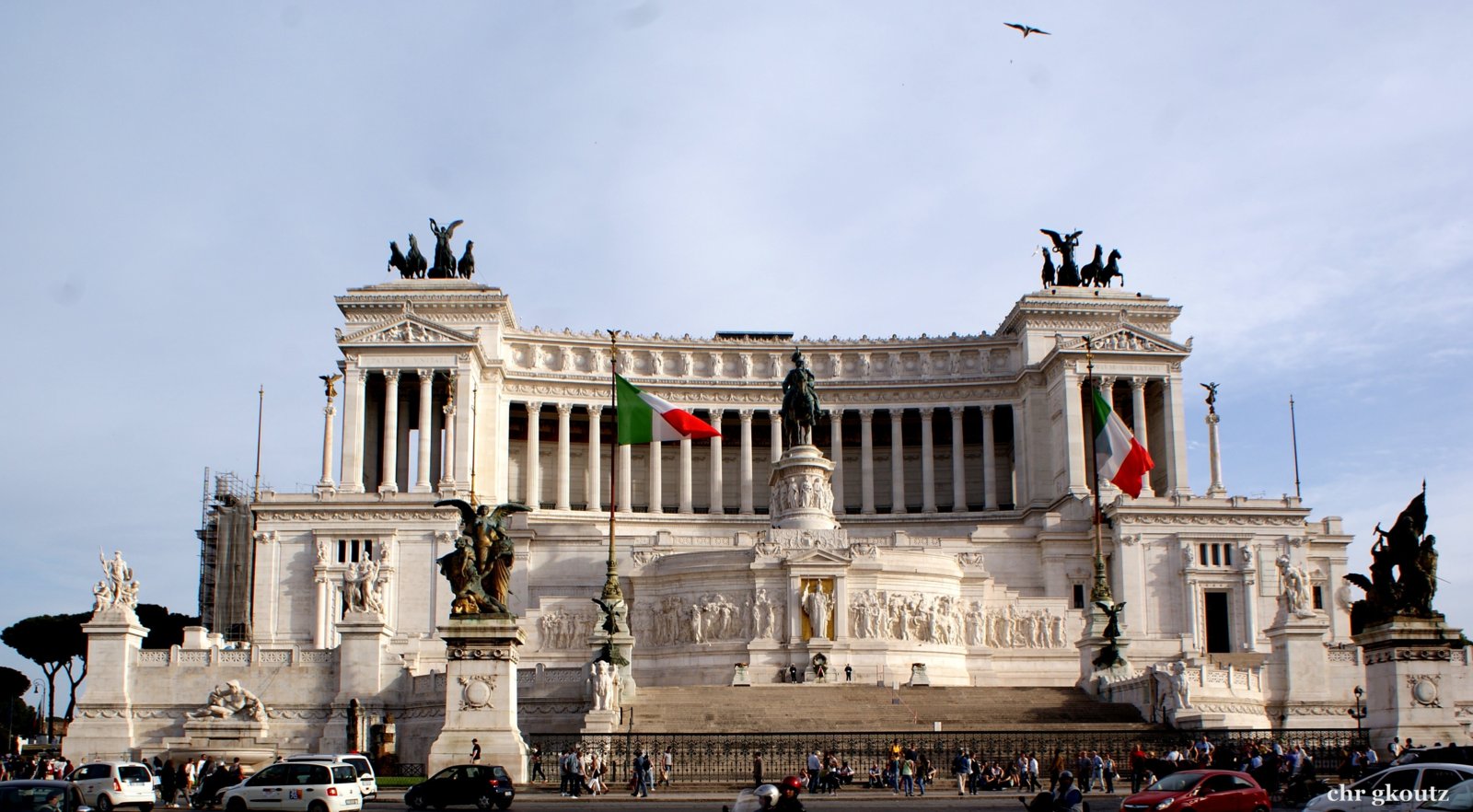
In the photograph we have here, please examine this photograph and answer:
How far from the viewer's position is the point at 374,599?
58.8 meters

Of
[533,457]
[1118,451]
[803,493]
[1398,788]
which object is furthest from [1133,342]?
[1398,788]

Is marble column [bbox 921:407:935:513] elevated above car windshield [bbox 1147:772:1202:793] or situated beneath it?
elevated above

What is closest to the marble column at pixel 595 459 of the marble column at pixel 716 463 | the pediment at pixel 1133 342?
the marble column at pixel 716 463

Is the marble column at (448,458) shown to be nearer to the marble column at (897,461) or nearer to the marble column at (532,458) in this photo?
the marble column at (532,458)

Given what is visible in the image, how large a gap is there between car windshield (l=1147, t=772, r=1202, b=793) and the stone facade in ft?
75.5

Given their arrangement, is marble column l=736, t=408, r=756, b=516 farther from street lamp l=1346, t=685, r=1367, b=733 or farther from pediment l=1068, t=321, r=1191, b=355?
street lamp l=1346, t=685, r=1367, b=733

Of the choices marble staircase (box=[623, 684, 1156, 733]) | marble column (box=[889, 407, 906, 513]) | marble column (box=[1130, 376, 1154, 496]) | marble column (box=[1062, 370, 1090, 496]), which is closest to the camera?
marble staircase (box=[623, 684, 1156, 733])

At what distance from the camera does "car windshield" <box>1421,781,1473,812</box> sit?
78.3 ft

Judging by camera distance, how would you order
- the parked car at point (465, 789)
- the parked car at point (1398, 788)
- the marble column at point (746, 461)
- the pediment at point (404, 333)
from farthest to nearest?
the marble column at point (746, 461), the pediment at point (404, 333), the parked car at point (465, 789), the parked car at point (1398, 788)

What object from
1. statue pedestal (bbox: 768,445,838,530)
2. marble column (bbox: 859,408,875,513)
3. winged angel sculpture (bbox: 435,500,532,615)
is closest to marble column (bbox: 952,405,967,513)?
marble column (bbox: 859,408,875,513)

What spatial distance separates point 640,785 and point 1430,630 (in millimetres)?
21288

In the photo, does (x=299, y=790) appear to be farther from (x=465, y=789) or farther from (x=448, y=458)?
(x=448, y=458)

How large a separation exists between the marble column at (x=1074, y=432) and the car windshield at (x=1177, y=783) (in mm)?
59913

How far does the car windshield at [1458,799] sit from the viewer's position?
23.9 metres
